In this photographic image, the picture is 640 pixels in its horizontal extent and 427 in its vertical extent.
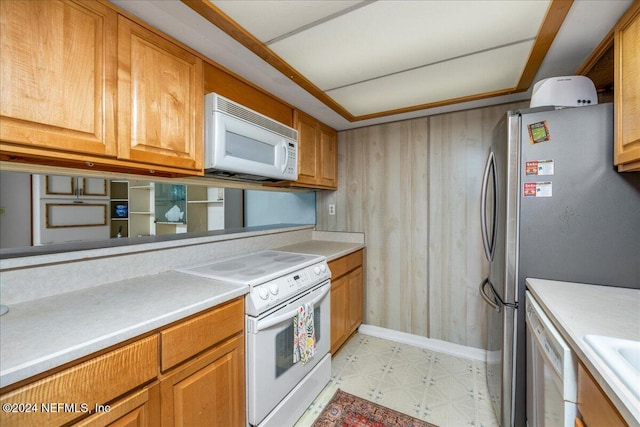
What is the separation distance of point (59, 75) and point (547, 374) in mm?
2118

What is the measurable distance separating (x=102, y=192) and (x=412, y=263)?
8.17 ft

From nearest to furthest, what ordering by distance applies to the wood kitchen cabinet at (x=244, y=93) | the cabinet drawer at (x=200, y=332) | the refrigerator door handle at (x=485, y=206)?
the cabinet drawer at (x=200, y=332)
the wood kitchen cabinet at (x=244, y=93)
the refrigerator door handle at (x=485, y=206)

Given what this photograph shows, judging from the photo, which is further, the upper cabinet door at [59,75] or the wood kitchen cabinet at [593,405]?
→ the upper cabinet door at [59,75]

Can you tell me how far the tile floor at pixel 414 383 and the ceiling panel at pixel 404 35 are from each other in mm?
2149

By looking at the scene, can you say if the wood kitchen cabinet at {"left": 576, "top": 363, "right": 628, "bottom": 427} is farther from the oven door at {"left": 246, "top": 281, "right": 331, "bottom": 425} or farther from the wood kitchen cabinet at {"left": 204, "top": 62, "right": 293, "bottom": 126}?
the wood kitchen cabinet at {"left": 204, "top": 62, "right": 293, "bottom": 126}

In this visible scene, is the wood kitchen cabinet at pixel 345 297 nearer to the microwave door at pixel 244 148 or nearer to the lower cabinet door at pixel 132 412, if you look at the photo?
the microwave door at pixel 244 148

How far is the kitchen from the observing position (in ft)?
7.51

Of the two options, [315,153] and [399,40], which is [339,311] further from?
[399,40]

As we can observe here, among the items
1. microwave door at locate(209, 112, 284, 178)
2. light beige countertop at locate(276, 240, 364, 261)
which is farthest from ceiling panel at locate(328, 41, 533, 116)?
light beige countertop at locate(276, 240, 364, 261)

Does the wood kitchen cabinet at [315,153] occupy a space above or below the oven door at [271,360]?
above

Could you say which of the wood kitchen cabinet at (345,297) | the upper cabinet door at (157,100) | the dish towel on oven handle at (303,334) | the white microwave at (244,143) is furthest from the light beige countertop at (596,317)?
the upper cabinet door at (157,100)

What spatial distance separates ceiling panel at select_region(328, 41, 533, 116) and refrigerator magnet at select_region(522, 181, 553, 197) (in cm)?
72

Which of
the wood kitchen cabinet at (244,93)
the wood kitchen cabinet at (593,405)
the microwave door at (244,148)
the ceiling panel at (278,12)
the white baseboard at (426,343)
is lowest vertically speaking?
the white baseboard at (426,343)

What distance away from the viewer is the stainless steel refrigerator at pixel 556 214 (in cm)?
125
